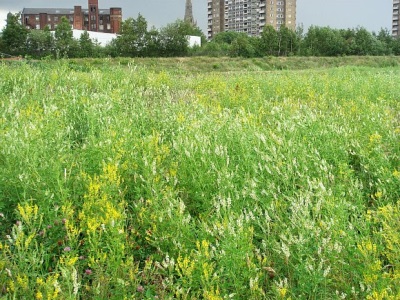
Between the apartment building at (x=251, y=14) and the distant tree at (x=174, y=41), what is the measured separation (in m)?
72.1

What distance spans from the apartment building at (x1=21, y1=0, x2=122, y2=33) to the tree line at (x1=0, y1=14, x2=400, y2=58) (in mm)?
47957

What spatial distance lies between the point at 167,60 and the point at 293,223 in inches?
1722

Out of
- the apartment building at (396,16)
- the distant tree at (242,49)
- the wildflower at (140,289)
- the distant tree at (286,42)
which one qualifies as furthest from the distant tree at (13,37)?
the apartment building at (396,16)

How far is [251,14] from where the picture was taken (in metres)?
146

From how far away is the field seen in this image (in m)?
3.03

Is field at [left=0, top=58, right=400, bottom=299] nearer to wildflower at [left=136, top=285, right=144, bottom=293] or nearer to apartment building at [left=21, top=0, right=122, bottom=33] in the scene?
wildflower at [left=136, top=285, right=144, bottom=293]

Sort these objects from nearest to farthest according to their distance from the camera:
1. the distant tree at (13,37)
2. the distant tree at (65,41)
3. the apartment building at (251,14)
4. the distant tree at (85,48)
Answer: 1. the distant tree at (85,48)
2. the distant tree at (65,41)
3. the distant tree at (13,37)
4. the apartment building at (251,14)

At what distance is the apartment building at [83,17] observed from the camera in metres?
121

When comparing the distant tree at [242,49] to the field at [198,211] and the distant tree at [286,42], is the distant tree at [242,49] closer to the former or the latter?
the distant tree at [286,42]

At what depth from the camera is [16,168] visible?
450 centimetres

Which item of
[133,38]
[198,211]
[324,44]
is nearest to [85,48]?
Answer: [133,38]

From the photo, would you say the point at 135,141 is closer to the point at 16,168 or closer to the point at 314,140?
the point at 16,168

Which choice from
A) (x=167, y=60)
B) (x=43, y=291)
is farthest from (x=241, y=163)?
(x=167, y=60)

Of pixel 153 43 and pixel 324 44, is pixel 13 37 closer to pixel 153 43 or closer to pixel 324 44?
pixel 153 43
